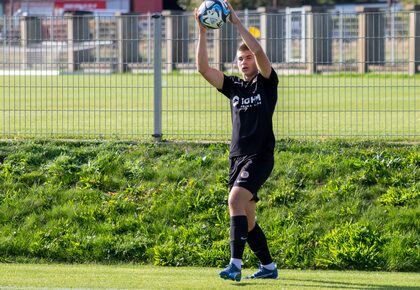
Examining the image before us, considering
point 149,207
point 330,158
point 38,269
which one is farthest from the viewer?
point 330,158

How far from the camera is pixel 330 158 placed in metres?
13.0

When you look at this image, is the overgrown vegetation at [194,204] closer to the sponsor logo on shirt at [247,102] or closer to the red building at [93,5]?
the sponsor logo on shirt at [247,102]

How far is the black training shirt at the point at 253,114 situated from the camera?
9102 millimetres

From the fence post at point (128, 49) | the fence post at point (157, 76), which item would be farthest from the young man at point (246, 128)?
the fence post at point (128, 49)

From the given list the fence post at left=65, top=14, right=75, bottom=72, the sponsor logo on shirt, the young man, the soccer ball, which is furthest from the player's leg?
the fence post at left=65, top=14, right=75, bottom=72

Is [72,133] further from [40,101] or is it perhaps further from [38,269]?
[38,269]

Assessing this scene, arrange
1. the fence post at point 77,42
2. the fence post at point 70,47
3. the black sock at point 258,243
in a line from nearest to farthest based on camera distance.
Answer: the black sock at point 258,243
the fence post at point 70,47
the fence post at point 77,42

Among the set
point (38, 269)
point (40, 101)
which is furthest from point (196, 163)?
point (40, 101)

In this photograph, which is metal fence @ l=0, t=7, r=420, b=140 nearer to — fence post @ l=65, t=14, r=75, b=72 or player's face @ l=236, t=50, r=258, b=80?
fence post @ l=65, t=14, r=75, b=72

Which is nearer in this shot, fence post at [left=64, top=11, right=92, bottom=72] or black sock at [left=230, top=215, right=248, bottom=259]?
black sock at [left=230, top=215, right=248, bottom=259]

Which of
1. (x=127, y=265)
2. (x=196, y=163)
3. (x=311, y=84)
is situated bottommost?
(x=127, y=265)

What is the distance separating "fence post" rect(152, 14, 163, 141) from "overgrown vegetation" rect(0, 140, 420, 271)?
449 millimetres

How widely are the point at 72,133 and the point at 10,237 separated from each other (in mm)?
3499

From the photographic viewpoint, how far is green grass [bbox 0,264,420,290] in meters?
9.14
